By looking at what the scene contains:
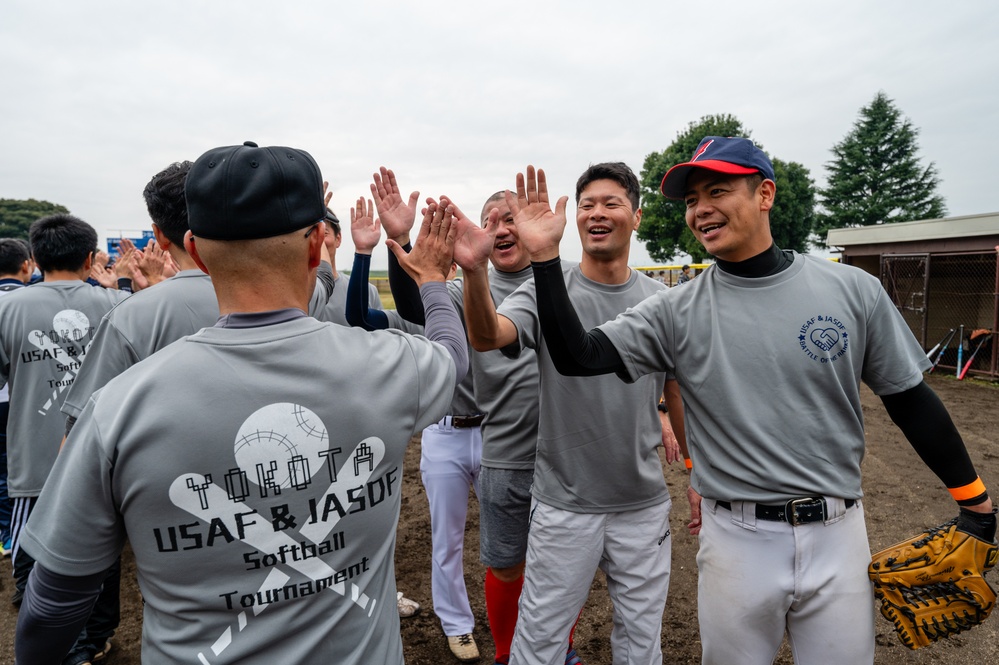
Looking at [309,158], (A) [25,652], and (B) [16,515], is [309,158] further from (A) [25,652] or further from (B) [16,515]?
(B) [16,515]

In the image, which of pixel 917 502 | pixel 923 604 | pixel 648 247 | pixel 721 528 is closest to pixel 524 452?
pixel 721 528

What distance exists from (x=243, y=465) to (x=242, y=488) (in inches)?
1.9

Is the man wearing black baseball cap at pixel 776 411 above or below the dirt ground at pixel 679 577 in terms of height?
above

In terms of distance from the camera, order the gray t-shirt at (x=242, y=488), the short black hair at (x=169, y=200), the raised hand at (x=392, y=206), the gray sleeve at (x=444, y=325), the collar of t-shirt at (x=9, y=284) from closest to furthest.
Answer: the gray t-shirt at (x=242, y=488), the gray sleeve at (x=444, y=325), the raised hand at (x=392, y=206), the short black hair at (x=169, y=200), the collar of t-shirt at (x=9, y=284)

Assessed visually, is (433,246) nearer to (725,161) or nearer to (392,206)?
(392,206)

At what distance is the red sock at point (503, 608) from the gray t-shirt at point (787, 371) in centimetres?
135

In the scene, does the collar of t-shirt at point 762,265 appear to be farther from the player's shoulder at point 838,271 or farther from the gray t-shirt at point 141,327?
the gray t-shirt at point 141,327

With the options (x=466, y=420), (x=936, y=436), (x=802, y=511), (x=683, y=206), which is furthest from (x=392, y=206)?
(x=683, y=206)

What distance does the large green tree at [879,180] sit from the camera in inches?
1583

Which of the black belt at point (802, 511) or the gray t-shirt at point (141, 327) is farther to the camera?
the gray t-shirt at point (141, 327)

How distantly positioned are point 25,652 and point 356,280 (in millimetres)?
1575

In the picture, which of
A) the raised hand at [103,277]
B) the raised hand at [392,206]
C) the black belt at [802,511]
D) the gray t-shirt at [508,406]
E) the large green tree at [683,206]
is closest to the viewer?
the black belt at [802,511]

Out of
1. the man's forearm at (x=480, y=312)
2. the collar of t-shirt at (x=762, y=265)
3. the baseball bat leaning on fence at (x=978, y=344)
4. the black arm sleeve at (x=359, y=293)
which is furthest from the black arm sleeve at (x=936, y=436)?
the baseball bat leaning on fence at (x=978, y=344)

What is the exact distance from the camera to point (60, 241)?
11.2ft
